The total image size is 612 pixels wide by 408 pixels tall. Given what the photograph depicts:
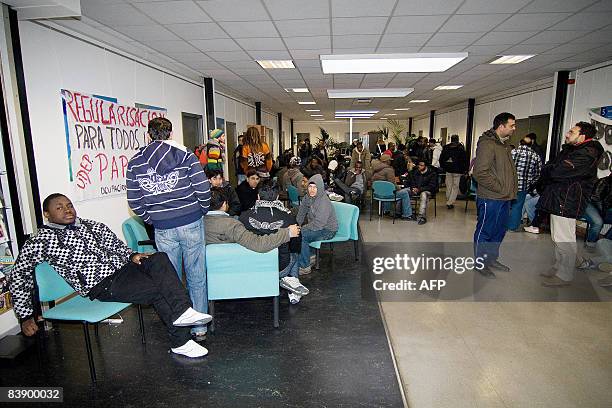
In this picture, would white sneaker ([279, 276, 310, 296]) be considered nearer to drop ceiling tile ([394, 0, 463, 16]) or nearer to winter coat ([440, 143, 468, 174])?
drop ceiling tile ([394, 0, 463, 16])

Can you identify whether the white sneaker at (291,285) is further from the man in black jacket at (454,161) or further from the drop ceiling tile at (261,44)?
the man in black jacket at (454,161)

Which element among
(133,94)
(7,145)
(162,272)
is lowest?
(162,272)

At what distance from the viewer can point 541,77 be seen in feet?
23.7

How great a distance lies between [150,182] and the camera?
2.53 metres

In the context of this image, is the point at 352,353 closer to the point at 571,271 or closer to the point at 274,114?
the point at 571,271

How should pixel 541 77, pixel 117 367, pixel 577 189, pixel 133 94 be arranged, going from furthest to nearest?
pixel 541 77
pixel 133 94
pixel 577 189
pixel 117 367

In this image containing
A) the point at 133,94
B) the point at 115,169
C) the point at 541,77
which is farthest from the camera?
the point at 541,77

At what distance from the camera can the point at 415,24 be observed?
152 inches

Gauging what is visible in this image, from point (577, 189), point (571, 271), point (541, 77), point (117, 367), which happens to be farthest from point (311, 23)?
point (541, 77)

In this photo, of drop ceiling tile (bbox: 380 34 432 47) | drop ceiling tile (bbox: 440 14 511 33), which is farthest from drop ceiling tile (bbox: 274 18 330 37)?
drop ceiling tile (bbox: 440 14 511 33)

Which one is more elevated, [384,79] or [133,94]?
[384,79]

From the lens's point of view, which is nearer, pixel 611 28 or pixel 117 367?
pixel 117 367

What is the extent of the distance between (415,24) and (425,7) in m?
0.49

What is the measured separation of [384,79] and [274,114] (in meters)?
9.32
